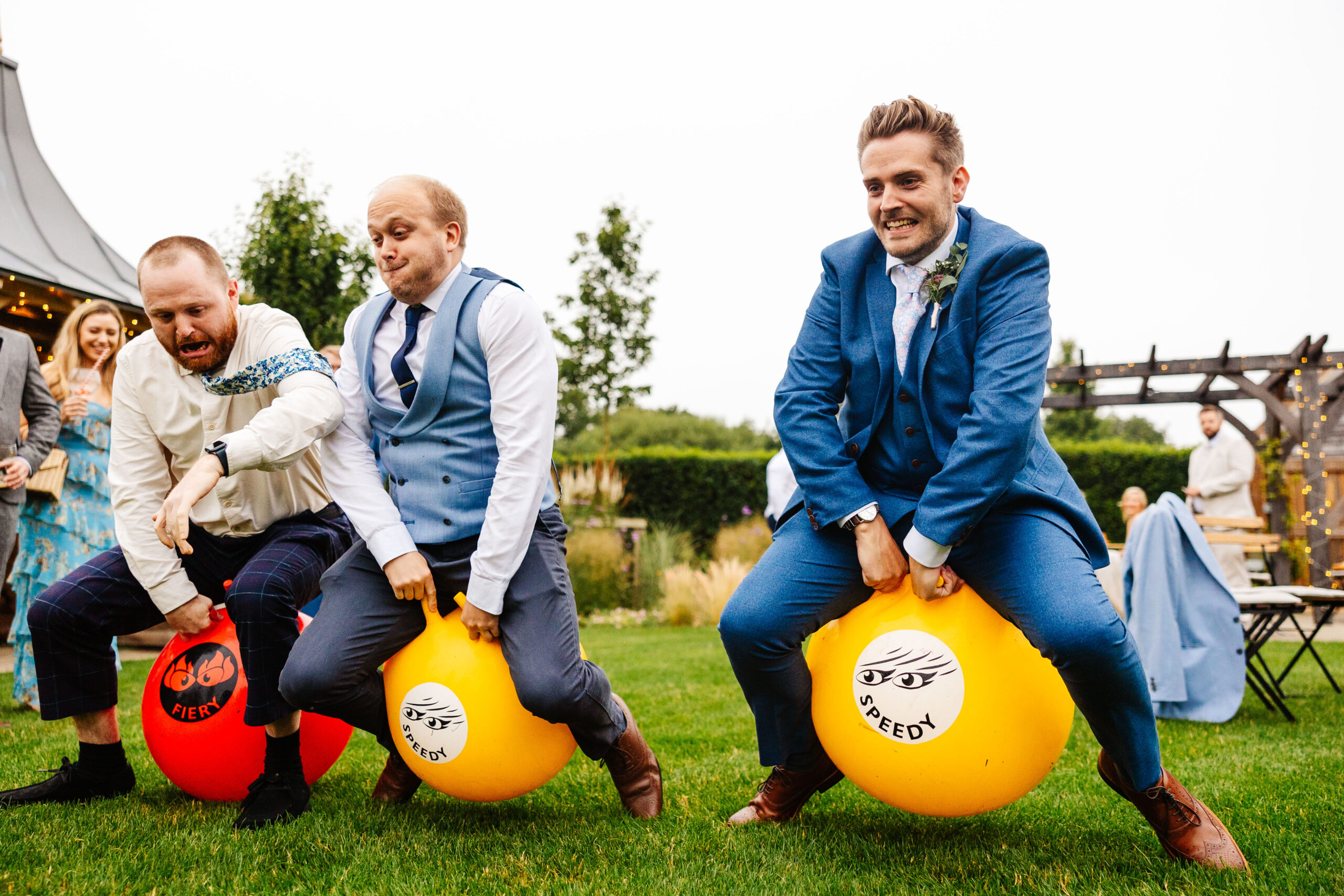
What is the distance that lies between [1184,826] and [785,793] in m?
1.17

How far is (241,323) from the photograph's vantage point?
3371mm

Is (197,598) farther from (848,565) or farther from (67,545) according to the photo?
(67,545)

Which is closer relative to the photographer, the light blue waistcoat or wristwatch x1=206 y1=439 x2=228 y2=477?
wristwatch x1=206 y1=439 x2=228 y2=477

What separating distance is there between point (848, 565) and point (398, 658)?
1.47 metres

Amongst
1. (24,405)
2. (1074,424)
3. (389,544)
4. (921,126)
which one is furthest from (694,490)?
(1074,424)

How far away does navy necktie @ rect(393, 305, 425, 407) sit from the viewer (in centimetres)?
313

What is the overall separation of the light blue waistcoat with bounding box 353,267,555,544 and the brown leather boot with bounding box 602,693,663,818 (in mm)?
851

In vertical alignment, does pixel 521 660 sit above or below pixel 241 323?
below

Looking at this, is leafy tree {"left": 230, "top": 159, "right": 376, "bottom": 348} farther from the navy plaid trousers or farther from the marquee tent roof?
the navy plaid trousers

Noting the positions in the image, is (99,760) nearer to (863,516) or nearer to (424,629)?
(424,629)

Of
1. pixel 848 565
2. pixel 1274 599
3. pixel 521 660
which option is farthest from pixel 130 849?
pixel 1274 599

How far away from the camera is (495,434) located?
10.1ft

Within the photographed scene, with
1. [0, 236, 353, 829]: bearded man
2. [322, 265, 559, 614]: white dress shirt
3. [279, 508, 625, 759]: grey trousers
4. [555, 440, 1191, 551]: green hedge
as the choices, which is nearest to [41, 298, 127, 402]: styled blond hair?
[0, 236, 353, 829]: bearded man

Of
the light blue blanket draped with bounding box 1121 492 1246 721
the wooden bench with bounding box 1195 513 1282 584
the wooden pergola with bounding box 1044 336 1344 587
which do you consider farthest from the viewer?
the wooden pergola with bounding box 1044 336 1344 587
